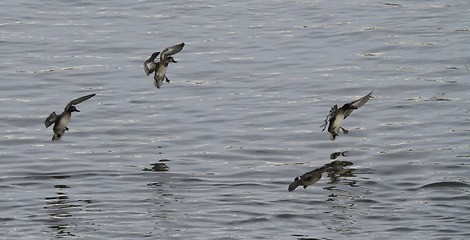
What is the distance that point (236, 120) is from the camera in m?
18.4

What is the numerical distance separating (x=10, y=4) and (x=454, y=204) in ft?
51.4

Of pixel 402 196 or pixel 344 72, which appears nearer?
pixel 402 196

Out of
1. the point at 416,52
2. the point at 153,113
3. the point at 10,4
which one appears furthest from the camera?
the point at 10,4

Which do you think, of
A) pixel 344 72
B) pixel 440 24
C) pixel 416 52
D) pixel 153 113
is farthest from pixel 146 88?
pixel 440 24

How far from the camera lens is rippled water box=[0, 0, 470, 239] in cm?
1402

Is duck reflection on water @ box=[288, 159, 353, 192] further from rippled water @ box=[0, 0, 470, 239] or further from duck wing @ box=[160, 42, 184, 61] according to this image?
duck wing @ box=[160, 42, 184, 61]

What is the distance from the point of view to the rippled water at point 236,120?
14023 mm

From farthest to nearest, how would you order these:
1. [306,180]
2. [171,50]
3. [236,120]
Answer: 1. [236,120]
2. [171,50]
3. [306,180]

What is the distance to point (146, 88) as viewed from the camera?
66.7ft

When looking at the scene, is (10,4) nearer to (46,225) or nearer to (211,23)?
(211,23)

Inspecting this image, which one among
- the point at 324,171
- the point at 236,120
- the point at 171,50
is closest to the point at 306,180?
the point at 324,171

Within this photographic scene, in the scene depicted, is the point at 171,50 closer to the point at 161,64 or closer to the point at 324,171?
the point at 161,64

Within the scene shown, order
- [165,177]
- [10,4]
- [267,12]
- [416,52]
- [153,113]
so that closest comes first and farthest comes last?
[165,177]
[153,113]
[416,52]
[267,12]
[10,4]

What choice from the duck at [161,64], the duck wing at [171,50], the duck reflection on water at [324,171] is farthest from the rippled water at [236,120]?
the duck wing at [171,50]
